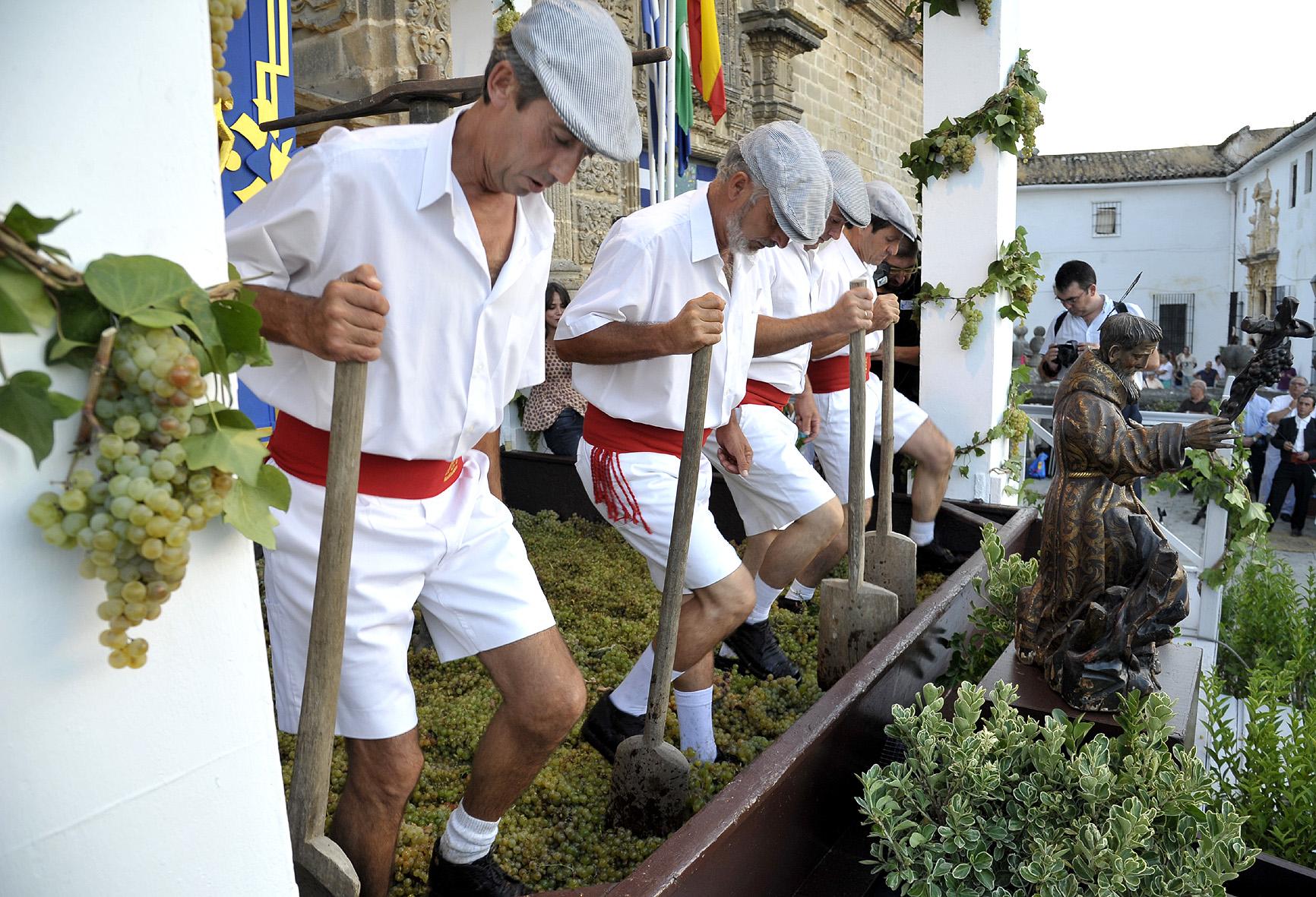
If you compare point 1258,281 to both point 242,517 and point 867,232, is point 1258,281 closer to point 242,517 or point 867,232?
point 867,232

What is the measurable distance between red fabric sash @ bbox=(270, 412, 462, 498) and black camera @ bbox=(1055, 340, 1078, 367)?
4.72 metres

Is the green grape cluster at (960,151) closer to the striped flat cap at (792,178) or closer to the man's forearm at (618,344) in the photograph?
the striped flat cap at (792,178)

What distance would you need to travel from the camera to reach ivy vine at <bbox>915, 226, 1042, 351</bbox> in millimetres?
5883

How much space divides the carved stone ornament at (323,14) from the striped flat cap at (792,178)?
418 cm

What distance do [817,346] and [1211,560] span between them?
2.67 metres

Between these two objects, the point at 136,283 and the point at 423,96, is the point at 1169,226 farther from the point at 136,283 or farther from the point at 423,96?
the point at 136,283

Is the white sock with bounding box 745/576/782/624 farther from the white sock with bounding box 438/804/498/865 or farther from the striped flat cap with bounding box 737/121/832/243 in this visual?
the white sock with bounding box 438/804/498/865

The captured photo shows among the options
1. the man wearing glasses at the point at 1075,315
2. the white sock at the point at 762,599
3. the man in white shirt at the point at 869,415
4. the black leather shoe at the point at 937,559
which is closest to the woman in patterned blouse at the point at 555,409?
the man in white shirt at the point at 869,415

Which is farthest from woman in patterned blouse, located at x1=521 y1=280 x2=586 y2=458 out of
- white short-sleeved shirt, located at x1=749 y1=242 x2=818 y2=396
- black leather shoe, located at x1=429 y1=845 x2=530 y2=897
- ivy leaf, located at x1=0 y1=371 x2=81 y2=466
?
ivy leaf, located at x1=0 y1=371 x2=81 y2=466

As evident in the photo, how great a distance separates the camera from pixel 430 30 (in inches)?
252

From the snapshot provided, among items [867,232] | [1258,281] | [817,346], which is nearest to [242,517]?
[817,346]

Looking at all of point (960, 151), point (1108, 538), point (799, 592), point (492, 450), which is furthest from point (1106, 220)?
point (492, 450)

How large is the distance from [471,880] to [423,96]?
2388 millimetres

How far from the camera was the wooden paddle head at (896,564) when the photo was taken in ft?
15.6
